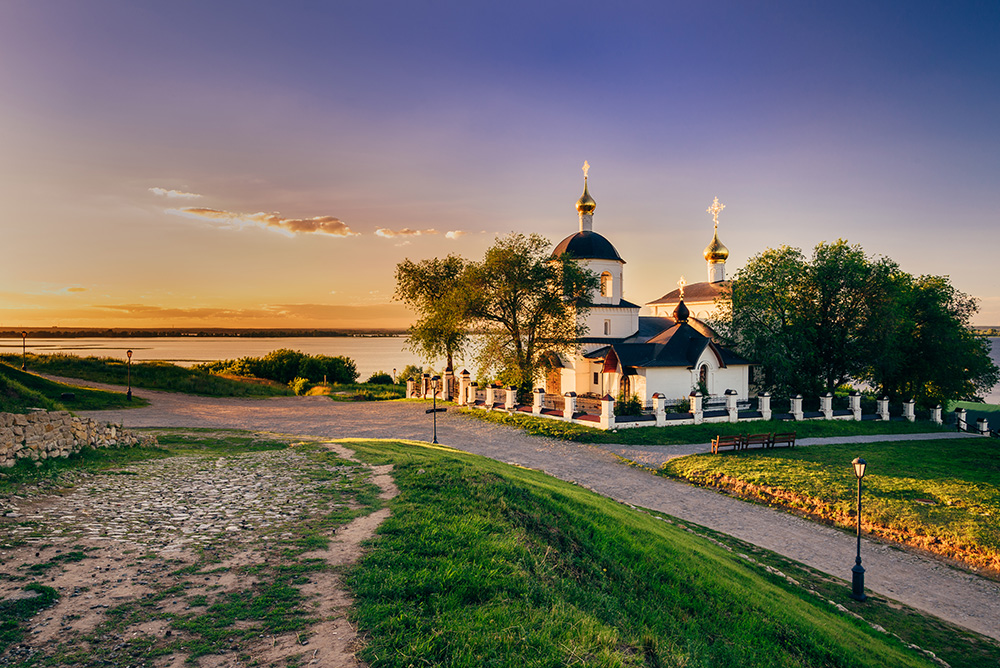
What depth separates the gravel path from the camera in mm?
10289

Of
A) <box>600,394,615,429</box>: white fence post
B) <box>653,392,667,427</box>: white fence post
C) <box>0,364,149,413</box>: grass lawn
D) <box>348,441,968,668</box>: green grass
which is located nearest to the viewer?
<box>348,441,968,668</box>: green grass

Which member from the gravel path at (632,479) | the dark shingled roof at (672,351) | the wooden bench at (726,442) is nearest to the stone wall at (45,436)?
the gravel path at (632,479)

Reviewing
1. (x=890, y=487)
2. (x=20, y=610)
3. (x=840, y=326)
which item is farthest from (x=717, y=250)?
(x=20, y=610)

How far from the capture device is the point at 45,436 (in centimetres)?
1004

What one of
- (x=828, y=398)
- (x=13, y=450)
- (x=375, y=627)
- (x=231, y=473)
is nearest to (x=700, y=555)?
(x=375, y=627)

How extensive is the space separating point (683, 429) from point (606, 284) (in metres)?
13.5

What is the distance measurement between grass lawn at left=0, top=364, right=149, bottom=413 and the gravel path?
63.4 inches

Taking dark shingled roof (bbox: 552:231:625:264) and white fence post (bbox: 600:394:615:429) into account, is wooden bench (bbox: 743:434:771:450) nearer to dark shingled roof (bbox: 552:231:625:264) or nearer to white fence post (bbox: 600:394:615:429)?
white fence post (bbox: 600:394:615:429)

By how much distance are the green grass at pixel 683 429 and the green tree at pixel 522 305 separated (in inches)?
143

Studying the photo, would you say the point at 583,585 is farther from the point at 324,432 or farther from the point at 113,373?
the point at 113,373

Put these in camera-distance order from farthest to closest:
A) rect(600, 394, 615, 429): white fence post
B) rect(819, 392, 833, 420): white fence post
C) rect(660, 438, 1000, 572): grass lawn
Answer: rect(819, 392, 833, 420): white fence post, rect(600, 394, 615, 429): white fence post, rect(660, 438, 1000, 572): grass lawn

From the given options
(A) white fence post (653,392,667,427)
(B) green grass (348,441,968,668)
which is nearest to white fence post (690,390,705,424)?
(A) white fence post (653,392,667,427)

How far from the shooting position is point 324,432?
21750 mm

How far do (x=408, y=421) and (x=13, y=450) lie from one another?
17.1m
